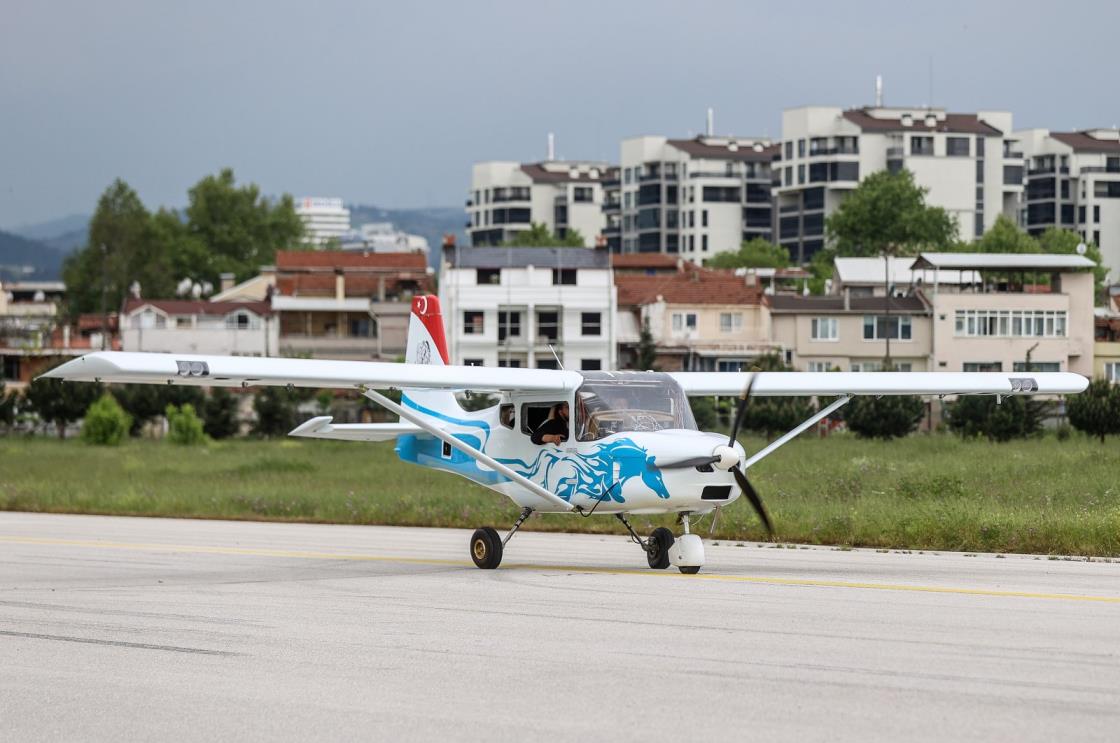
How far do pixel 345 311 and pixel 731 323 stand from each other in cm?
2919

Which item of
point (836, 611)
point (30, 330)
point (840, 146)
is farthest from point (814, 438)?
point (840, 146)

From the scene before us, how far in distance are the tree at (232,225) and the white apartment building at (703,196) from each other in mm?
46299

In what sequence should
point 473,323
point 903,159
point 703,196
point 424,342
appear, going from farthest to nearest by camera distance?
point 703,196 < point 903,159 < point 473,323 < point 424,342

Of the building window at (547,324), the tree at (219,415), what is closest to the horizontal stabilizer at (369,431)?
the tree at (219,415)

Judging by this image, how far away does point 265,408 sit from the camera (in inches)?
3223

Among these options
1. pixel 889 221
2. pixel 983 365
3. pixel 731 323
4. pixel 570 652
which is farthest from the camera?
pixel 889 221

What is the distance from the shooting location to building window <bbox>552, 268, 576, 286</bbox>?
9512 centimetres

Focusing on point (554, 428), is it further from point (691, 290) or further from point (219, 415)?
point (691, 290)

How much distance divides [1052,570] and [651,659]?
7896 millimetres

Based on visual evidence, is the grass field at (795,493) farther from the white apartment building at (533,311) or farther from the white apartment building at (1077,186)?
the white apartment building at (1077,186)

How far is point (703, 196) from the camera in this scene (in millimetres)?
191500

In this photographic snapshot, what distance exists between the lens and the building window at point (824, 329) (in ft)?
312

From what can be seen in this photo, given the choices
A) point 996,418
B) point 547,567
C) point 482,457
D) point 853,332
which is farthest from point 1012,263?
point 482,457

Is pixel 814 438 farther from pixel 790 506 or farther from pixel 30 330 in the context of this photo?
pixel 30 330
